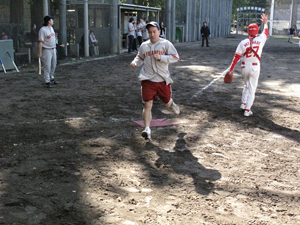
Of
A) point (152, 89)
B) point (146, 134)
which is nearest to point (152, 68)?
point (152, 89)

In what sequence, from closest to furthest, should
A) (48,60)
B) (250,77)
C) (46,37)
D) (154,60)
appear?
1. (154,60)
2. (250,77)
3. (46,37)
4. (48,60)

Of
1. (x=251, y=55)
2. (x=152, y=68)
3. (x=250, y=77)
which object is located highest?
(x=251, y=55)

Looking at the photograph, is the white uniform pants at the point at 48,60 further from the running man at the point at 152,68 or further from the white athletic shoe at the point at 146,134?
the white athletic shoe at the point at 146,134

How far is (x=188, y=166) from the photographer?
5.34m

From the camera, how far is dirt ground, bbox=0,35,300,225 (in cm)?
401

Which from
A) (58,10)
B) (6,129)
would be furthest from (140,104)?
(58,10)

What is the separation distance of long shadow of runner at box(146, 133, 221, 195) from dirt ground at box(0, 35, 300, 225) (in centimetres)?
Result: 1

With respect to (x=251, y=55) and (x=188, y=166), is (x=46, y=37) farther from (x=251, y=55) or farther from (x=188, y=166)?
(x=188, y=166)

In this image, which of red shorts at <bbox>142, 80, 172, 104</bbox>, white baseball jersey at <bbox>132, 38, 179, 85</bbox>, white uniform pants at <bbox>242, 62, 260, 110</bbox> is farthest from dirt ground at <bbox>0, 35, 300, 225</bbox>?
white baseball jersey at <bbox>132, 38, 179, 85</bbox>

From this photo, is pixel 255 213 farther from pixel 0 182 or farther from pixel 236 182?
pixel 0 182

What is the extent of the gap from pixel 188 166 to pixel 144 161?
0.58m

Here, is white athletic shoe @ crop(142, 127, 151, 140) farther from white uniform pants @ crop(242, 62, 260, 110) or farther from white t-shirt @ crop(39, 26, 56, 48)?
white t-shirt @ crop(39, 26, 56, 48)

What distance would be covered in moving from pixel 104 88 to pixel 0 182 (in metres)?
6.95

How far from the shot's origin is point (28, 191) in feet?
14.5
